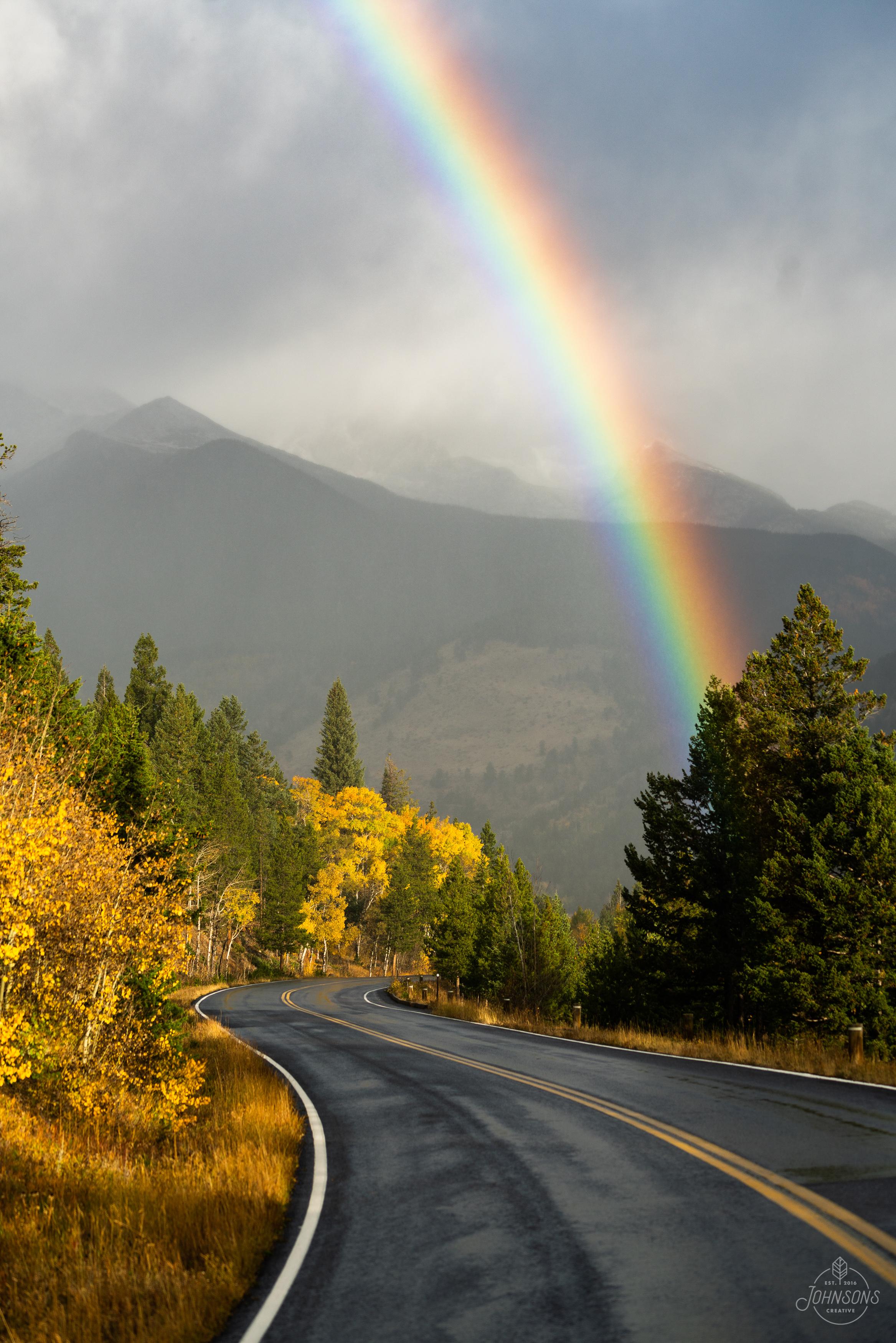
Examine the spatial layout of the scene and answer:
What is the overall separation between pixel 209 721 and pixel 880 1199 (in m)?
90.9

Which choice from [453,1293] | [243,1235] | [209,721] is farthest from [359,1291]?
[209,721]

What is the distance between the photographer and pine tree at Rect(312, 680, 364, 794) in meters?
124

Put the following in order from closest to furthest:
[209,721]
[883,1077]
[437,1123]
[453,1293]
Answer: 1. [453,1293]
2. [437,1123]
3. [883,1077]
4. [209,721]

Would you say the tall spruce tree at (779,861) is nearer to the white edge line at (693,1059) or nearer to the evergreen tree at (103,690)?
the white edge line at (693,1059)

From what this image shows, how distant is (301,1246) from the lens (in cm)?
670

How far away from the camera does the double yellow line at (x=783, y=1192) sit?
559 centimetres

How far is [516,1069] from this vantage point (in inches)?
624

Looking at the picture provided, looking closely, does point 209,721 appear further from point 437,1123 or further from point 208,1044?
point 437,1123

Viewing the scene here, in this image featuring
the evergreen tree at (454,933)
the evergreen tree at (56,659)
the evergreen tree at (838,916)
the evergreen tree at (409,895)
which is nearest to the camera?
the evergreen tree at (838,916)

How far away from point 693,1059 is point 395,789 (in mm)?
111228

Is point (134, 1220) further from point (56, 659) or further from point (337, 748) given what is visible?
point (337, 748)

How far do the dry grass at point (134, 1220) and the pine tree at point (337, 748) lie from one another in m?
113

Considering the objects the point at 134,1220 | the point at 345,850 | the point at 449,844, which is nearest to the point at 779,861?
the point at 134,1220

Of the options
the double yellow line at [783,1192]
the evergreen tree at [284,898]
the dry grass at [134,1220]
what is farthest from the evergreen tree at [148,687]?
the double yellow line at [783,1192]
